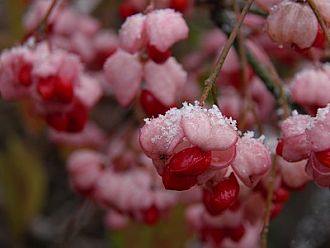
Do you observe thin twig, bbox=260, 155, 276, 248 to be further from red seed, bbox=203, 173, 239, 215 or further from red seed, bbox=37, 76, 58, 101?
red seed, bbox=37, 76, 58, 101

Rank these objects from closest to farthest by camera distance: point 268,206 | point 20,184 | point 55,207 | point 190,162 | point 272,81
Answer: point 190,162 → point 268,206 → point 272,81 → point 20,184 → point 55,207

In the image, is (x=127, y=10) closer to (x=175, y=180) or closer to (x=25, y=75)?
(x=25, y=75)

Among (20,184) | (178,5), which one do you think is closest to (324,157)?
(178,5)

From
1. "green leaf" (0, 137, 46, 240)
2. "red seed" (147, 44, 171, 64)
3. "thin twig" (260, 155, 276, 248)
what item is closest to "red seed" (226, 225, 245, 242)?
"thin twig" (260, 155, 276, 248)

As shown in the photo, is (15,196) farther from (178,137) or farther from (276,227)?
(178,137)

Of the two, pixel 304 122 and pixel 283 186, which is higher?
pixel 304 122

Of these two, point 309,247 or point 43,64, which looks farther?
point 309,247

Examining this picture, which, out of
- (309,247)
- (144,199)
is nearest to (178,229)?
(309,247)
